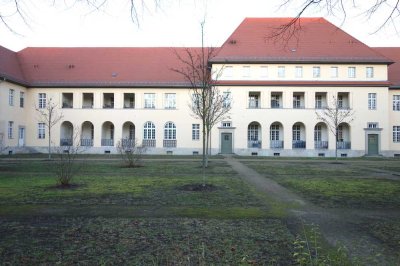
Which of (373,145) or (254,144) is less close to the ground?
(254,144)

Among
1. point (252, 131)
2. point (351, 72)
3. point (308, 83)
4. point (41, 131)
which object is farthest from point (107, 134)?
point (351, 72)

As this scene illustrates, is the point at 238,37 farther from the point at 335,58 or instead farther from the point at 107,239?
the point at 107,239

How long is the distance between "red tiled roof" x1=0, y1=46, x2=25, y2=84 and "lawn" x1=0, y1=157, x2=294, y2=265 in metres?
28.5

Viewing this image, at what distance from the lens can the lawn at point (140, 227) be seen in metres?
4.80

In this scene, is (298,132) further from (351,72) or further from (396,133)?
(396,133)

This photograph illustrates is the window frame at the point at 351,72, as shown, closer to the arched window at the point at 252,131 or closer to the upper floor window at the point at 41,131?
the arched window at the point at 252,131

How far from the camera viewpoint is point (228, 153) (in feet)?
120

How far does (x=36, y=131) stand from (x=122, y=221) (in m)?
36.3

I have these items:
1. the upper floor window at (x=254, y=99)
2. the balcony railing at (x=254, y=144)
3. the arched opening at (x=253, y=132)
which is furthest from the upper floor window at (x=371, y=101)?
the balcony railing at (x=254, y=144)

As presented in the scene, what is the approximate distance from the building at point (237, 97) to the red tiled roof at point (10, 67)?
0.48 ft

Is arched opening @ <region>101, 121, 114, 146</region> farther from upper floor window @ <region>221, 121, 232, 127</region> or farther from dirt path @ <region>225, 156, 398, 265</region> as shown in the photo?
dirt path @ <region>225, 156, 398, 265</region>

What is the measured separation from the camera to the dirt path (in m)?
4.98

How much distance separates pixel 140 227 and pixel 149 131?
3228 centimetres

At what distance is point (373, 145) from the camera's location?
36594 mm
